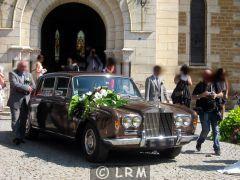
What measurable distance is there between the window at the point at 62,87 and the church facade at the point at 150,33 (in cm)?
570

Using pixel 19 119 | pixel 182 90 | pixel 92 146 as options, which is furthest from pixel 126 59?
pixel 92 146

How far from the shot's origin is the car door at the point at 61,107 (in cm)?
929

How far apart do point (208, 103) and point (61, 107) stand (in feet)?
9.58

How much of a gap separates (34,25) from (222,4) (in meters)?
7.31

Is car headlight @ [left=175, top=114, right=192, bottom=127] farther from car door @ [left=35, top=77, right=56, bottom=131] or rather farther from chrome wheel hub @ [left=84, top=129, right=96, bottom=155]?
car door @ [left=35, top=77, right=56, bottom=131]

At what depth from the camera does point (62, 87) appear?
9820 millimetres

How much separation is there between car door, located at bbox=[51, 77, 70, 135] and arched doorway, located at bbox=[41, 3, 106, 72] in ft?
37.3

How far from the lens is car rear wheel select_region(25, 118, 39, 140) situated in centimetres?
1089

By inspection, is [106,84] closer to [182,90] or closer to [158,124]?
[158,124]

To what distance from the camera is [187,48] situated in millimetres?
18141

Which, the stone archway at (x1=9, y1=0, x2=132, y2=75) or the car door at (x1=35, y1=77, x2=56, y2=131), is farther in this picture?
the stone archway at (x1=9, y1=0, x2=132, y2=75)

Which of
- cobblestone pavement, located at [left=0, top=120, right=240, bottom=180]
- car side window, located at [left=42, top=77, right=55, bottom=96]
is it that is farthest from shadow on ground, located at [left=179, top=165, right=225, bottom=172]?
car side window, located at [left=42, top=77, right=55, bottom=96]

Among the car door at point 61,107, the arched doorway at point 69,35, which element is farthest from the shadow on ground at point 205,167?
the arched doorway at point 69,35

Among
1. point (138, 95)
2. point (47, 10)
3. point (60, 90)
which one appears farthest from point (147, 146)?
point (47, 10)
